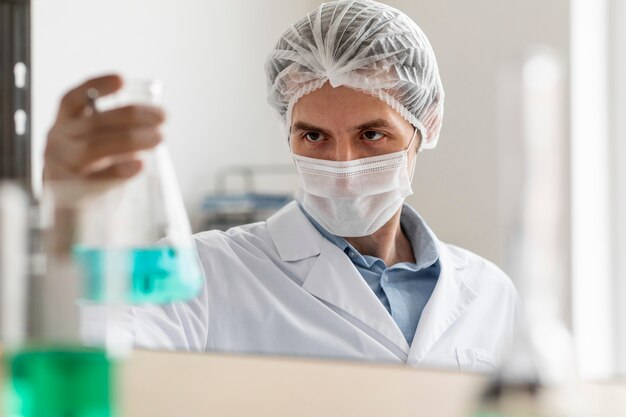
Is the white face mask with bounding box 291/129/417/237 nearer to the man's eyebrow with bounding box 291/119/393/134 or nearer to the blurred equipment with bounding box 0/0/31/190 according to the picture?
the man's eyebrow with bounding box 291/119/393/134

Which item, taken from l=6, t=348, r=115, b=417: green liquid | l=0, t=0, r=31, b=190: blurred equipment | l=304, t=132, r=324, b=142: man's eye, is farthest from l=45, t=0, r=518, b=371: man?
l=6, t=348, r=115, b=417: green liquid

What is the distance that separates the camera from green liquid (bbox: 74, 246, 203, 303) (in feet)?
1.68

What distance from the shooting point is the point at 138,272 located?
535 millimetres

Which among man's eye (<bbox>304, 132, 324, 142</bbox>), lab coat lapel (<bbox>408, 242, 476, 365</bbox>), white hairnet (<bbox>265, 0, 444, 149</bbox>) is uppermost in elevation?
white hairnet (<bbox>265, 0, 444, 149</bbox>)

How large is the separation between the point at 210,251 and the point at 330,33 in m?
0.27

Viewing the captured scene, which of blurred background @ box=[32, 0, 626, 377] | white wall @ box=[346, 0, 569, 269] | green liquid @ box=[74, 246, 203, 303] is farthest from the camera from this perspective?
Answer: white wall @ box=[346, 0, 569, 269]

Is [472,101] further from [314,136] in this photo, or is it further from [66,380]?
[66,380]

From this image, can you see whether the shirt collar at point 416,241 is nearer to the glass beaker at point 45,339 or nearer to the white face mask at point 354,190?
the white face mask at point 354,190

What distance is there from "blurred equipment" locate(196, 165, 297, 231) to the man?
1 cm

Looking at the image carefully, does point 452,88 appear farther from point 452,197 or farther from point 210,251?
point 210,251

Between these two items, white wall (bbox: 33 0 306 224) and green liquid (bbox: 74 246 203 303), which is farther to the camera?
white wall (bbox: 33 0 306 224)

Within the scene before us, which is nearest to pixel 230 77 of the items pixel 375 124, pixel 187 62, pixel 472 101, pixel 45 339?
pixel 187 62

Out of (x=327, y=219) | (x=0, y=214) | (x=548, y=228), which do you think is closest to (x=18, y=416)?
(x=0, y=214)

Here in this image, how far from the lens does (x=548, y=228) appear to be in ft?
1.34
